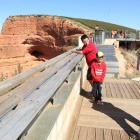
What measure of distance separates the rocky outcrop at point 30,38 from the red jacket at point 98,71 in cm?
2888

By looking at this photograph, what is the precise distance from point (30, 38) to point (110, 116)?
34.8 meters

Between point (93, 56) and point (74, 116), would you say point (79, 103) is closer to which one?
point (74, 116)

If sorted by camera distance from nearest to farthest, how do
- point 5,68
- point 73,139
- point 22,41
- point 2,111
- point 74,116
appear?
1. point 2,111
2. point 73,139
3. point 74,116
4. point 5,68
5. point 22,41

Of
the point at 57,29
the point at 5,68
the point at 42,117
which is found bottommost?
the point at 5,68

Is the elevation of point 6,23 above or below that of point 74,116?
above

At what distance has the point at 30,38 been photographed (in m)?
37.1

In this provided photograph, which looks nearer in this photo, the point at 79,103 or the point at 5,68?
the point at 79,103

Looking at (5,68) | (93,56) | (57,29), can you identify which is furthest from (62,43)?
(93,56)

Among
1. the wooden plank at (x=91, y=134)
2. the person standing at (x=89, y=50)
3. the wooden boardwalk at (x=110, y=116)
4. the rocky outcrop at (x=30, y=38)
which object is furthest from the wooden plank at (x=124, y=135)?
the rocky outcrop at (x=30, y=38)

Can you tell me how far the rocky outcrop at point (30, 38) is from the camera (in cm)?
3400

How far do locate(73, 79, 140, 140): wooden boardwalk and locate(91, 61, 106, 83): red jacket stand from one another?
2.38 feet

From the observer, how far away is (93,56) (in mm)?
4742

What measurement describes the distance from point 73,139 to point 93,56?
2195 millimetres

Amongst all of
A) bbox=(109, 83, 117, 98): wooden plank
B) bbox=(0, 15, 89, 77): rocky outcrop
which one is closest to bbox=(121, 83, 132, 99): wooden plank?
bbox=(109, 83, 117, 98): wooden plank
